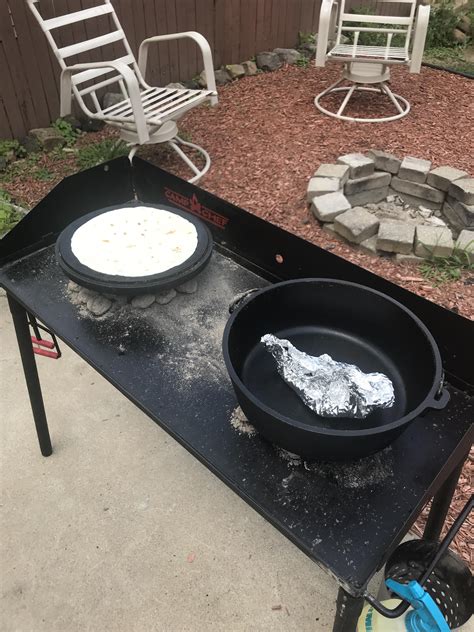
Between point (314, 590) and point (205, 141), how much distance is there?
11.7ft

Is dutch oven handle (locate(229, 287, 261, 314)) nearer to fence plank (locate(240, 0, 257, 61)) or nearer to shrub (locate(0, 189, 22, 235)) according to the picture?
shrub (locate(0, 189, 22, 235))

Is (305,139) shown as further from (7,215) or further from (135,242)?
(135,242)

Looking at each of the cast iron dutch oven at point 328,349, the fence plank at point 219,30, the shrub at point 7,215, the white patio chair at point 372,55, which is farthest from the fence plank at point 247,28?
the cast iron dutch oven at point 328,349

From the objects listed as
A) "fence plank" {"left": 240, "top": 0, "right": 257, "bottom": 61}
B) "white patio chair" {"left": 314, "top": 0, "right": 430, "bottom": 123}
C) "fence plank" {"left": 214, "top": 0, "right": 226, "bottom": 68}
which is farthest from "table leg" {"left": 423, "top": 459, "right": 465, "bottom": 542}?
"fence plank" {"left": 240, "top": 0, "right": 257, "bottom": 61}

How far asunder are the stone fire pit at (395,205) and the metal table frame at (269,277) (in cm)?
150

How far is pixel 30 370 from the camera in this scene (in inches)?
73.8

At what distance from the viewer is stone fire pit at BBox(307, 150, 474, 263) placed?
9.99 ft

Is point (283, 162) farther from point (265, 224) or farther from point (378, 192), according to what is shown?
point (265, 224)

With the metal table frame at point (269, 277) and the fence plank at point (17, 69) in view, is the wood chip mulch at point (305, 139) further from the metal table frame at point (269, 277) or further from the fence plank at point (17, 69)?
the metal table frame at point (269, 277)

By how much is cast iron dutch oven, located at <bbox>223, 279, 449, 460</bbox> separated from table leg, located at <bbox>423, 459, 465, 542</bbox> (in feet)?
1.09

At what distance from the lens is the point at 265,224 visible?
1639 millimetres

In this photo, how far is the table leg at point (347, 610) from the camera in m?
0.97

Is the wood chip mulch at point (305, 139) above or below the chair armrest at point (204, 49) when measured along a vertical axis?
below

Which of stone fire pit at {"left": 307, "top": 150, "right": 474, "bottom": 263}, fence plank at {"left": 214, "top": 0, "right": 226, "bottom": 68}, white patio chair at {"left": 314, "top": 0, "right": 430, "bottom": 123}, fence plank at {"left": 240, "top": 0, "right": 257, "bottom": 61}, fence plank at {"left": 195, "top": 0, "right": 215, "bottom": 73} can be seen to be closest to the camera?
stone fire pit at {"left": 307, "top": 150, "right": 474, "bottom": 263}
